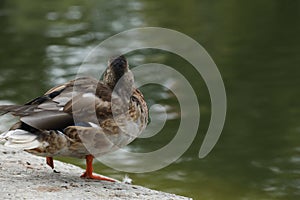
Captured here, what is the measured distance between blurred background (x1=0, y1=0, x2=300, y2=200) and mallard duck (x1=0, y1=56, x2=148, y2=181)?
106 inches

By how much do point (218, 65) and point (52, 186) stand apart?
26.3ft

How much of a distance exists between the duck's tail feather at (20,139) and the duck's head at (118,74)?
2.65ft

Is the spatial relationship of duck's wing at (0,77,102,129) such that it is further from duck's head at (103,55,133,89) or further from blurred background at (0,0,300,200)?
blurred background at (0,0,300,200)

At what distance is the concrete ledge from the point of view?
5.32 meters

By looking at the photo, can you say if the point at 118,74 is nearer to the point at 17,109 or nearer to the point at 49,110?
the point at 49,110

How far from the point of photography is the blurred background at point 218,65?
8874 mm

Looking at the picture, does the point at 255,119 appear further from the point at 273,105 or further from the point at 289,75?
the point at 289,75

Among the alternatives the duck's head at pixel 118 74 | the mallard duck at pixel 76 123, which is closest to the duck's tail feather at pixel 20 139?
the mallard duck at pixel 76 123

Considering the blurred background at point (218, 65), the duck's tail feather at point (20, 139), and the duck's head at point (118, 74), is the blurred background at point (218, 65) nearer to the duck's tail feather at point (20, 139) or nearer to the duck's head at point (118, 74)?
the duck's head at point (118, 74)

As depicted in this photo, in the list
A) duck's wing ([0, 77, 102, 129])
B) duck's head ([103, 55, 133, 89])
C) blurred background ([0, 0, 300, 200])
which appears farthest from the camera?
blurred background ([0, 0, 300, 200])

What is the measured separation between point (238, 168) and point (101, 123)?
3758 mm

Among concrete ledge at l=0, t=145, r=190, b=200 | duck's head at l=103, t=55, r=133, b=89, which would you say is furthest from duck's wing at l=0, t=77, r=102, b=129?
concrete ledge at l=0, t=145, r=190, b=200

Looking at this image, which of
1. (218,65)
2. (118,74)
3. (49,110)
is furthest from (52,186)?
(218,65)

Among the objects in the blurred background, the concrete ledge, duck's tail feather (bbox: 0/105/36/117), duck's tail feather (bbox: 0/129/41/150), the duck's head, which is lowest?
the concrete ledge
